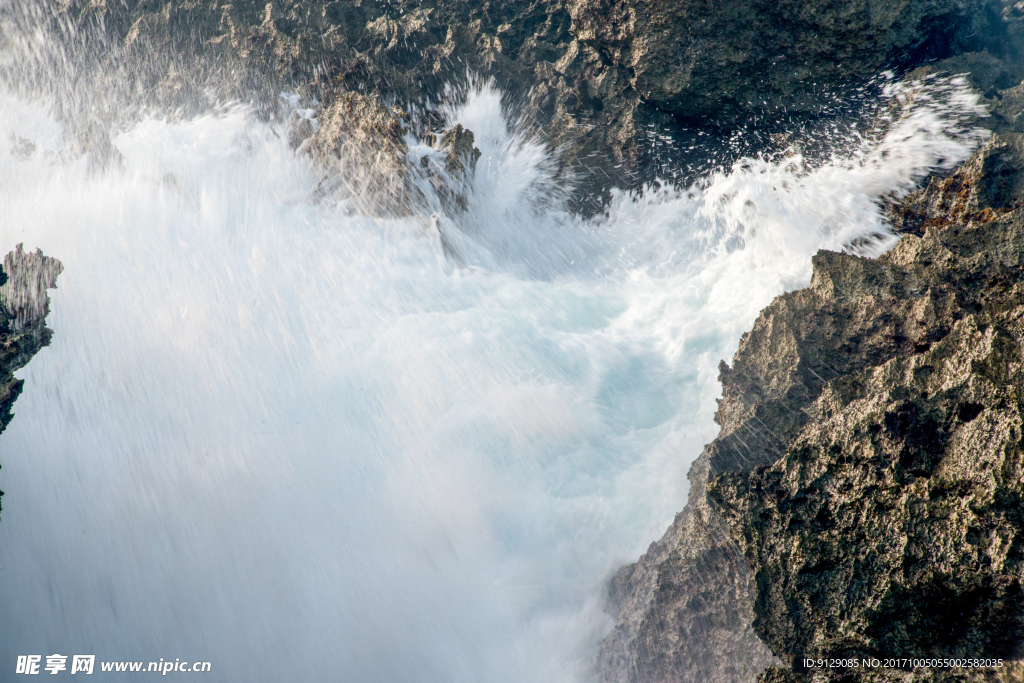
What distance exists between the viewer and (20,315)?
4121 millimetres

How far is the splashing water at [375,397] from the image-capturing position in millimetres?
4238

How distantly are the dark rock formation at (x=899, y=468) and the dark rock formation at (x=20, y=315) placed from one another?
452cm

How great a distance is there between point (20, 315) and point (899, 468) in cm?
554

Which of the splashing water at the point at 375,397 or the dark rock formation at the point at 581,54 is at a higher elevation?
the dark rock formation at the point at 581,54

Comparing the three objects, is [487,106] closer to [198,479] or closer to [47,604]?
[198,479]

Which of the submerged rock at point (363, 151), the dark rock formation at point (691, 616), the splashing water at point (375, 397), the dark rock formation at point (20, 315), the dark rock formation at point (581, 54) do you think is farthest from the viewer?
the submerged rock at point (363, 151)

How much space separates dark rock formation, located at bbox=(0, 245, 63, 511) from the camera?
3.87 m

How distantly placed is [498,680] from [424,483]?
149 centimetres

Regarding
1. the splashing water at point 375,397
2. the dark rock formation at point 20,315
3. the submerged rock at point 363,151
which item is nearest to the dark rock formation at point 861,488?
the splashing water at point 375,397

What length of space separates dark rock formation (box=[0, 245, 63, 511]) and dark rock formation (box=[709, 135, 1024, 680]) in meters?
4.52

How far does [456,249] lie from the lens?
19.8 feet

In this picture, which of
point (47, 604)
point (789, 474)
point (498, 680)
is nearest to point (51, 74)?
point (47, 604)

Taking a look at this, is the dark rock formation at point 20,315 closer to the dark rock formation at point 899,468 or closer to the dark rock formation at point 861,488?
the dark rock formation at point 861,488

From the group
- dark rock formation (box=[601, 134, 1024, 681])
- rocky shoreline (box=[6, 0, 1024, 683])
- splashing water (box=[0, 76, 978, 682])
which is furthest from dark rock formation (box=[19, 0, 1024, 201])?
dark rock formation (box=[601, 134, 1024, 681])
